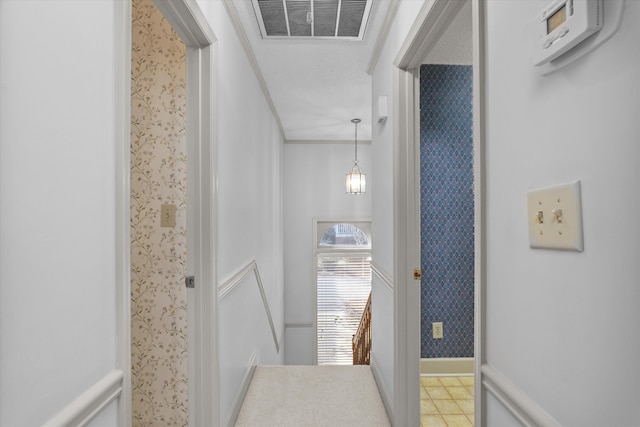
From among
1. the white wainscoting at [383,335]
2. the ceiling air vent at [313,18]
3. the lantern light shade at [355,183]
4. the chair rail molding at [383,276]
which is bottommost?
the white wainscoting at [383,335]

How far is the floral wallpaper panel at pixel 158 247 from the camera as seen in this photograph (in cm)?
212

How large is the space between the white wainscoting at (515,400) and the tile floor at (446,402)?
1.69m

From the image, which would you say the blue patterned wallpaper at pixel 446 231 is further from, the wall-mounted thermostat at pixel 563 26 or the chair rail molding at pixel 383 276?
the wall-mounted thermostat at pixel 563 26

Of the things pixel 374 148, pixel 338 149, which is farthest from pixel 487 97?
pixel 338 149

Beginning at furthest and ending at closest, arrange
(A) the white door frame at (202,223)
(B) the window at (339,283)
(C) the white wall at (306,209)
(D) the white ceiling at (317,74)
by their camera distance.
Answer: (B) the window at (339,283), (C) the white wall at (306,209), (D) the white ceiling at (317,74), (A) the white door frame at (202,223)

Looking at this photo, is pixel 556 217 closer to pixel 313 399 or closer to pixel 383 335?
pixel 383 335

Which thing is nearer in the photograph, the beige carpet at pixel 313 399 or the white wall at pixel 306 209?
the beige carpet at pixel 313 399

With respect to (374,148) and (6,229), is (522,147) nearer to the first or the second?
(6,229)

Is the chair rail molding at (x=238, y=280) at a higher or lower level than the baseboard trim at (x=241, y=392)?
higher

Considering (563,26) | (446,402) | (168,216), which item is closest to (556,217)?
(563,26)

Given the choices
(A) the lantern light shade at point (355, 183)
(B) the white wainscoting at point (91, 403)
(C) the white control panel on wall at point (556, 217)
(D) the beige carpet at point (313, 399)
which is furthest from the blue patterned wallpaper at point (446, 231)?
(B) the white wainscoting at point (91, 403)

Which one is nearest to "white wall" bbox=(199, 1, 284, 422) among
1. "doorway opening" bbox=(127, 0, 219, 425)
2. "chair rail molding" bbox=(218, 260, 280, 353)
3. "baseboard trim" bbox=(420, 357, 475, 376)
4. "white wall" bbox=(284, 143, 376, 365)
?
"chair rail molding" bbox=(218, 260, 280, 353)

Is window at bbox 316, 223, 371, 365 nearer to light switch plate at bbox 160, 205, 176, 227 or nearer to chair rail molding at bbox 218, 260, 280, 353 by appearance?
chair rail molding at bbox 218, 260, 280, 353

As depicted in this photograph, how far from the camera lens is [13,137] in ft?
1.95
